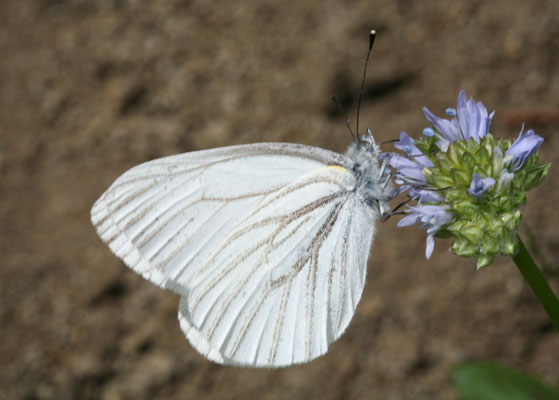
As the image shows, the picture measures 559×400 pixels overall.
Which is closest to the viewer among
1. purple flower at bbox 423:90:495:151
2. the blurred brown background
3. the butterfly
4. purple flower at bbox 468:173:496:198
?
purple flower at bbox 468:173:496:198

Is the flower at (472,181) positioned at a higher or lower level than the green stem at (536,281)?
higher

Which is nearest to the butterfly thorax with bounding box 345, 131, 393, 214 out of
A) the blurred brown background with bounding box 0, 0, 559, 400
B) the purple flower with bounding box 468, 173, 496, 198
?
the purple flower with bounding box 468, 173, 496, 198

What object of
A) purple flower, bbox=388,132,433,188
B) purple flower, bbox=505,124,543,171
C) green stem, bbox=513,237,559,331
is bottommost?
green stem, bbox=513,237,559,331

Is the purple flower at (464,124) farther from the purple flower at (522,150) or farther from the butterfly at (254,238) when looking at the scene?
the butterfly at (254,238)

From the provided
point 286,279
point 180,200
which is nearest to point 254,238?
point 286,279

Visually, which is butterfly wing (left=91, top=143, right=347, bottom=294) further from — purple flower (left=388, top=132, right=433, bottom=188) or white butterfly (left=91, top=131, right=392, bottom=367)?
purple flower (left=388, top=132, right=433, bottom=188)

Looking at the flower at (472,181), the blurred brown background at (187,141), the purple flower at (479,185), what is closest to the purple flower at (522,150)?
the flower at (472,181)

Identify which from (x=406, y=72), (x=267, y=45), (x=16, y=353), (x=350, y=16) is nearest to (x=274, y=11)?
(x=267, y=45)
